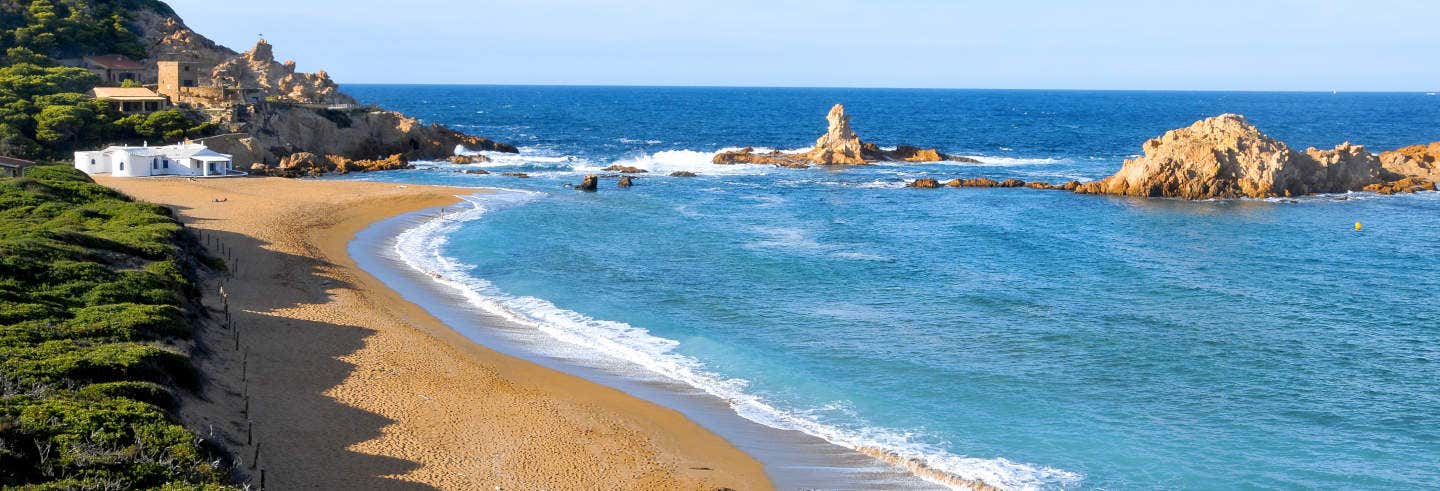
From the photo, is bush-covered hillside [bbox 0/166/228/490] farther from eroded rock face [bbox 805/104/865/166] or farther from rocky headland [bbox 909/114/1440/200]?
eroded rock face [bbox 805/104/865/166]

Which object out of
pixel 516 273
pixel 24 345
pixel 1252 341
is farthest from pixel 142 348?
pixel 1252 341

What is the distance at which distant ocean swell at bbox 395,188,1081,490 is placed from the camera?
71.7 feet

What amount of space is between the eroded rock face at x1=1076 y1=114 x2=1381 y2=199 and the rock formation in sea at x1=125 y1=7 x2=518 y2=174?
53422 mm

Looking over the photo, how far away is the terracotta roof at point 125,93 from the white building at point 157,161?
7996 millimetres

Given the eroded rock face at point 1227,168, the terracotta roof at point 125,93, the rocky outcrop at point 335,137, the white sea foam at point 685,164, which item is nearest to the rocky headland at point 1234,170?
the eroded rock face at point 1227,168

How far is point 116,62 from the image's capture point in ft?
287

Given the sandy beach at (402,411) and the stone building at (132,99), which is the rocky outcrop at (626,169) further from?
the sandy beach at (402,411)

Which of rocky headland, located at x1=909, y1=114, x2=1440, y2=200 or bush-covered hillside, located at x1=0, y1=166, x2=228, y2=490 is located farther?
rocky headland, located at x1=909, y1=114, x2=1440, y2=200

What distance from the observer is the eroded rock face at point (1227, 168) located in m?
65.5

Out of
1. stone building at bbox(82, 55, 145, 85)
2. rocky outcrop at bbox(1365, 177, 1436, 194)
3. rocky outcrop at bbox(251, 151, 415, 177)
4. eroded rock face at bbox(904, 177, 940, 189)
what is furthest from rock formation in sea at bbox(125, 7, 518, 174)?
rocky outcrop at bbox(1365, 177, 1436, 194)

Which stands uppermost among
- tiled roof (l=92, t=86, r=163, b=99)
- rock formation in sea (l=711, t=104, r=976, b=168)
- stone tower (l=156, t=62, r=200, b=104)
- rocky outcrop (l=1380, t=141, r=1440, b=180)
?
stone tower (l=156, t=62, r=200, b=104)

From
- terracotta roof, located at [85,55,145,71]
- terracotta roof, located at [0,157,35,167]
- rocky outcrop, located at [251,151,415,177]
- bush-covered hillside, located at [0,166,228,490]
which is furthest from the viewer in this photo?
terracotta roof, located at [85,55,145,71]

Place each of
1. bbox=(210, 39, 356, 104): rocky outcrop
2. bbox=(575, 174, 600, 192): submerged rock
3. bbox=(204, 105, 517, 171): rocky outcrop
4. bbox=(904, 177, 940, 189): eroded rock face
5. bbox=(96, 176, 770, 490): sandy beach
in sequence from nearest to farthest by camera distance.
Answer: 1. bbox=(96, 176, 770, 490): sandy beach
2. bbox=(575, 174, 600, 192): submerged rock
3. bbox=(904, 177, 940, 189): eroded rock face
4. bbox=(204, 105, 517, 171): rocky outcrop
5. bbox=(210, 39, 356, 104): rocky outcrop

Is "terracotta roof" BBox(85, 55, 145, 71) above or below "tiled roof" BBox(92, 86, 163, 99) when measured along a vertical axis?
above
